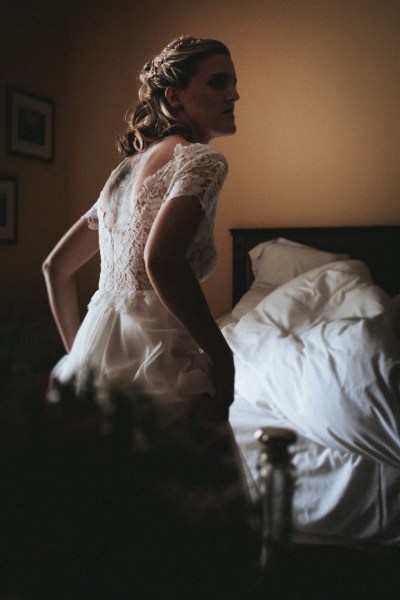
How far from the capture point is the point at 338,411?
1.64 m

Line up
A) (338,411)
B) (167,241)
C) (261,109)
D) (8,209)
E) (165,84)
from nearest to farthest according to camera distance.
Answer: (167,241)
(165,84)
(338,411)
(261,109)
(8,209)

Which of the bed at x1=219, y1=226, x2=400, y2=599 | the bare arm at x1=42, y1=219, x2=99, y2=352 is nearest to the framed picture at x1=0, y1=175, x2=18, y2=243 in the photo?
the bed at x1=219, y1=226, x2=400, y2=599

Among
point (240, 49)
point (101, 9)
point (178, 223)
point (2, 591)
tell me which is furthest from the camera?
point (101, 9)

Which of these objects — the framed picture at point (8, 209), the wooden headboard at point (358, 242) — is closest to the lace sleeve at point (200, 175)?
the wooden headboard at point (358, 242)

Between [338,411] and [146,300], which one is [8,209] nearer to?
[338,411]

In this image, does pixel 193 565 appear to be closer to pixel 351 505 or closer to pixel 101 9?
pixel 351 505

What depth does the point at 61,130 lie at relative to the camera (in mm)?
3969

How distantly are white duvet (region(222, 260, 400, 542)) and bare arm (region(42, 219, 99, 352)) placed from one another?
738mm

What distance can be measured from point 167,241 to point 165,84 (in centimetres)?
39

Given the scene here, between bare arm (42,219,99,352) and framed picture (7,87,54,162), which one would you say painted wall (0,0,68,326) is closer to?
framed picture (7,87,54,162)

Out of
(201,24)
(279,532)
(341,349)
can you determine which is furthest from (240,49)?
(279,532)

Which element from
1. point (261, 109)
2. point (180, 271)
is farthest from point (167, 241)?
point (261, 109)

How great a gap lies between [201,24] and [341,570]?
307cm

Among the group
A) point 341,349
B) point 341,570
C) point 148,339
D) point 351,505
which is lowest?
point 341,570
